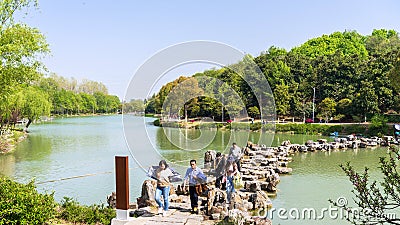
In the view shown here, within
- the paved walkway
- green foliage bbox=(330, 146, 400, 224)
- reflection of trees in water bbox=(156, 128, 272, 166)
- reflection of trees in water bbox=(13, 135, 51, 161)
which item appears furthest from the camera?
reflection of trees in water bbox=(13, 135, 51, 161)

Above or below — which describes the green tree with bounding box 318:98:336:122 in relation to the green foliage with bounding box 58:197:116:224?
above

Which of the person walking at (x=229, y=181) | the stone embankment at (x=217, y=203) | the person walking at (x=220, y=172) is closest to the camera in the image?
the stone embankment at (x=217, y=203)

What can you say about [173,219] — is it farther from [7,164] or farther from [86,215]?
[7,164]

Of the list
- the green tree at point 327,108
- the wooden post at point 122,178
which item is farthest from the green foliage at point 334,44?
the wooden post at point 122,178

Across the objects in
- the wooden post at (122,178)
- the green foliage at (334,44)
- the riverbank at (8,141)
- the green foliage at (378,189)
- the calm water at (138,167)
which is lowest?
the calm water at (138,167)

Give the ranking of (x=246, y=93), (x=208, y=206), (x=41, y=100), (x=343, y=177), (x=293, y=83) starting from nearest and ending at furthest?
(x=208, y=206) < (x=343, y=177) < (x=246, y=93) < (x=41, y=100) < (x=293, y=83)

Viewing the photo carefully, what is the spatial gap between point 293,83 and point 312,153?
60.5ft

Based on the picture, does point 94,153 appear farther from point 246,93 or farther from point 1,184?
point 1,184

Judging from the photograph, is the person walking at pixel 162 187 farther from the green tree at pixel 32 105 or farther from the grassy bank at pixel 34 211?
the green tree at pixel 32 105

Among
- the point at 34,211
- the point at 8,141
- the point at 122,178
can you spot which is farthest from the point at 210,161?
the point at 8,141

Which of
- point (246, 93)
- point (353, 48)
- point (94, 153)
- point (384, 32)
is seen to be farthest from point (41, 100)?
point (384, 32)

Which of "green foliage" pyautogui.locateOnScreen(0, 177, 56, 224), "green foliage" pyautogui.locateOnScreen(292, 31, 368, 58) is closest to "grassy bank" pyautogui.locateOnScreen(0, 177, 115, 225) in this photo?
"green foliage" pyautogui.locateOnScreen(0, 177, 56, 224)

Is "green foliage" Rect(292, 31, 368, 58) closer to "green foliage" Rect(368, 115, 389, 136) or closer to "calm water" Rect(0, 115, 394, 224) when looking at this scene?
"green foliage" Rect(368, 115, 389, 136)

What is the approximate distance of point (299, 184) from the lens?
11062 millimetres
